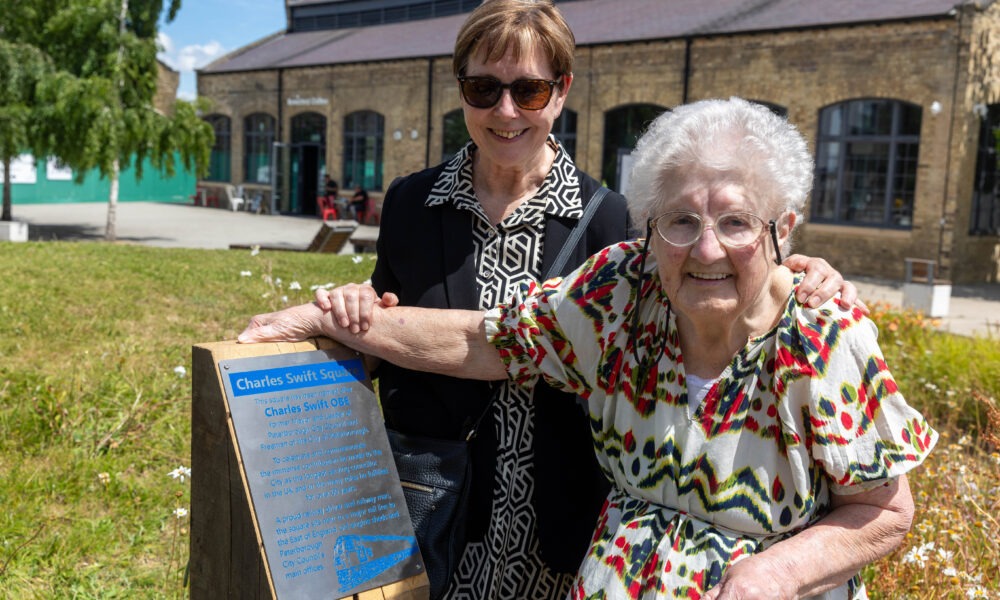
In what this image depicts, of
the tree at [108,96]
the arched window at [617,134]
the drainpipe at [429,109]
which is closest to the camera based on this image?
the tree at [108,96]

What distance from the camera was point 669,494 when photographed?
2.03m

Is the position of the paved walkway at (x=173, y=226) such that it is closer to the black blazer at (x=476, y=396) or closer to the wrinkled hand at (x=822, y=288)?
the black blazer at (x=476, y=396)

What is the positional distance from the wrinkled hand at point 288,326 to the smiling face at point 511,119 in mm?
625

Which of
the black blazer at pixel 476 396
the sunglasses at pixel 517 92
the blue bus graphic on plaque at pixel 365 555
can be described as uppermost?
the sunglasses at pixel 517 92

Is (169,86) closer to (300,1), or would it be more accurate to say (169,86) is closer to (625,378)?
(300,1)

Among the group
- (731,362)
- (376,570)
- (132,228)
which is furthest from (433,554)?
(132,228)

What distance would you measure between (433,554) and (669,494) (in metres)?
0.67

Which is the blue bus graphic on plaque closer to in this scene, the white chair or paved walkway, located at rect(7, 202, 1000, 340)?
paved walkway, located at rect(7, 202, 1000, 340)

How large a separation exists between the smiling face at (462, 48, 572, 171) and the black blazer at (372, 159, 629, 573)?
177 mm

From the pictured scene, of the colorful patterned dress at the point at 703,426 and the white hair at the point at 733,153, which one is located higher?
the white hair at the point at 733,153

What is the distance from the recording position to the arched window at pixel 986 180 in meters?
18.9

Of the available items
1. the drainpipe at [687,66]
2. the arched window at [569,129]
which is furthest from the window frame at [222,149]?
the drainpipe at [687,66]

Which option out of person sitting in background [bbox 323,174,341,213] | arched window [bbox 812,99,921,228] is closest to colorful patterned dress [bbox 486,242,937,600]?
arched window [bbox 812,99,921,228]

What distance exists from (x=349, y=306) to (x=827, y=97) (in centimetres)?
1939
